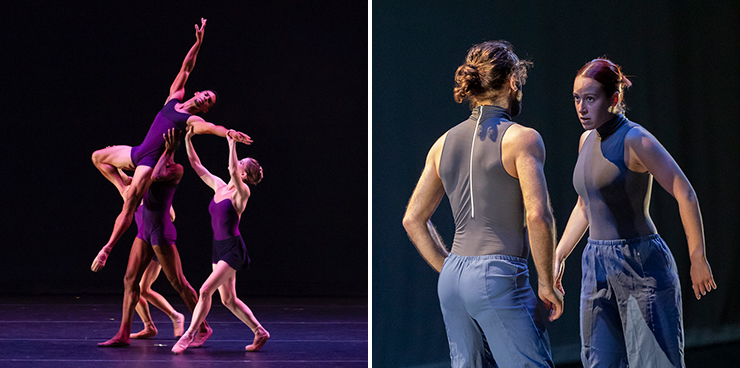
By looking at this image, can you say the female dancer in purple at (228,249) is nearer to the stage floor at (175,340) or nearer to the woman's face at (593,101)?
the stage floor at (175,340)

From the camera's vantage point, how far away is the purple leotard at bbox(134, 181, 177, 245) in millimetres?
5109

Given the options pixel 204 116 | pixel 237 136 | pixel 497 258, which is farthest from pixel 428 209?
pixel 204 116

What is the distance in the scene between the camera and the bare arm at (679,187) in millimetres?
2201

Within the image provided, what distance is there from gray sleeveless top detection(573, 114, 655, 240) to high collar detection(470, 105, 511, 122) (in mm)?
514

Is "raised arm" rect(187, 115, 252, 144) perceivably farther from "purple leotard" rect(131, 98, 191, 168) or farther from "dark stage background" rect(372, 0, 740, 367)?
"dark stage background" rect(372, 0, 740, 367)

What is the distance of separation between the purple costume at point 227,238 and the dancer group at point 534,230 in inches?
109

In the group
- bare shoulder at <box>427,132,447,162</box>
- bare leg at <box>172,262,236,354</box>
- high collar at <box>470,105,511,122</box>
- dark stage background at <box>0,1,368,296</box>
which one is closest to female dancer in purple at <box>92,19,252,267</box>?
bare leg at <box>172,262,236,354</box>

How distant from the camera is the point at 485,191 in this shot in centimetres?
195

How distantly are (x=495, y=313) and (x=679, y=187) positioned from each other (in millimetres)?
769

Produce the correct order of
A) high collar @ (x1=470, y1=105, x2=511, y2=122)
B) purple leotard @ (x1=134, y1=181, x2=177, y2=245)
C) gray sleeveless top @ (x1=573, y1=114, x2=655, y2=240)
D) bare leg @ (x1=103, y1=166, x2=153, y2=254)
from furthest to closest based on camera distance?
purple leotard @ (x1=134, y1=181, x2=177, y2=245) < bare leg @ (x1=103, y1=166, x2=153, y2=254) < gray sleeveless top @ (x1=573, y1=114, x2=655, y2=240) < high collar @ (x1=470, y1=105, x2=511, y2=122)

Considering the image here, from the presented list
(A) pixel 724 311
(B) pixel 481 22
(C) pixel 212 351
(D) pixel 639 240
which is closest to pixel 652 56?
(B) pixel 481 22

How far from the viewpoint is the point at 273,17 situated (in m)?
8.45

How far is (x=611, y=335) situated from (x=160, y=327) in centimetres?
479

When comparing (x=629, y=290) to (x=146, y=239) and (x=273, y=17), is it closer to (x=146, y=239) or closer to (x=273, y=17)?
(x=146, y=239)
